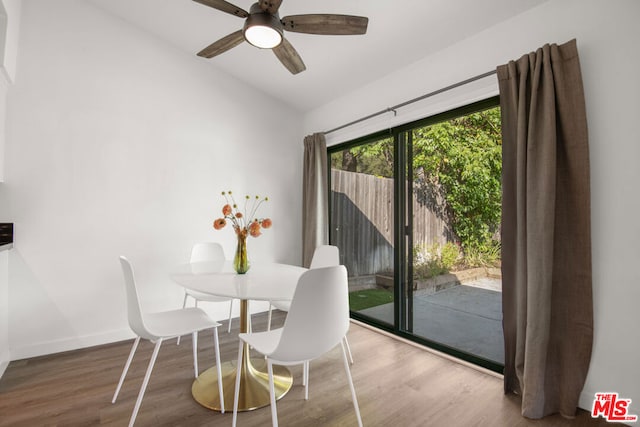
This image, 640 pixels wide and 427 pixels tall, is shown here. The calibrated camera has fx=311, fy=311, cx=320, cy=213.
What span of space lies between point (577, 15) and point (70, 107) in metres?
3.69

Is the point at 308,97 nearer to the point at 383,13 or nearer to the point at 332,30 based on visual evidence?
the point at 383,13

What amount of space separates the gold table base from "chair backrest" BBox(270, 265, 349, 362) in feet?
2.32

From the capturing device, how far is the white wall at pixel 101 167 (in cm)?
244

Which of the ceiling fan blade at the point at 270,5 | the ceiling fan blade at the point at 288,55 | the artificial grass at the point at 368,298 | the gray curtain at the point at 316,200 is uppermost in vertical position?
the ceiling fan blade at the point at 270,5

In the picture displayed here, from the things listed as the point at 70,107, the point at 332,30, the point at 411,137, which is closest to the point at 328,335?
the point at 332,30

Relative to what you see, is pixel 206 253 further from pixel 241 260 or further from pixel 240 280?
pixel 240 280

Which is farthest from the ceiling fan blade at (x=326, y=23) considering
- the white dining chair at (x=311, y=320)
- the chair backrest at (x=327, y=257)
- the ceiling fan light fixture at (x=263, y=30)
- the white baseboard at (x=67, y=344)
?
the white baseboard at (x=67, y=344)

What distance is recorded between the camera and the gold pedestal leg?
1.84 meters

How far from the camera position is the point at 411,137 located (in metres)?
2.83

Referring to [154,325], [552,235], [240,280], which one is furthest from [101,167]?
[552,235]

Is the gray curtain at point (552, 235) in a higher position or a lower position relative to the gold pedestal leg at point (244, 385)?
higher

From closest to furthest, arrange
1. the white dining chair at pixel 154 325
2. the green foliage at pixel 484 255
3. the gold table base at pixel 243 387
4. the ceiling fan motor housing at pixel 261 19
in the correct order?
the white dining chair at pixel 154 325
the ceiling fan motor housing at pixel 261 19
the gold table base at pixel 243 387
the green foliage at pixel 484 255

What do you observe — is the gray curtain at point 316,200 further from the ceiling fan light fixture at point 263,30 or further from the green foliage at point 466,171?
the ceiling fan light fixture at point 263,30

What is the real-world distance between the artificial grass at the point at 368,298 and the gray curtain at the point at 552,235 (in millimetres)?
1263
